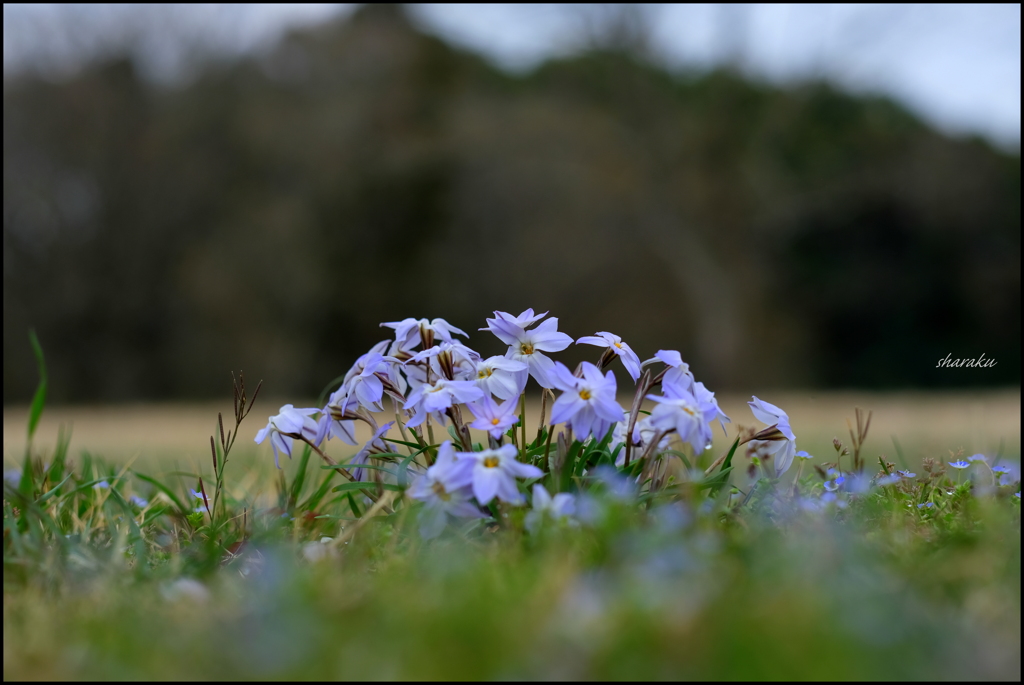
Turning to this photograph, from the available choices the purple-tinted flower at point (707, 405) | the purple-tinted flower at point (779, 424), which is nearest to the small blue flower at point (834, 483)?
the purple-tinted flower at point (779, 424)

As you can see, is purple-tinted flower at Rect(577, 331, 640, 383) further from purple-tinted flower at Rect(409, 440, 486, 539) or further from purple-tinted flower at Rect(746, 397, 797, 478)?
purple-tinted flower at Rect(409, 440, 486, 539)

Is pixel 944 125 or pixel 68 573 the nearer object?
pixel 68 573

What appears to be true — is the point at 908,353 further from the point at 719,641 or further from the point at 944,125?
the point at 719,641

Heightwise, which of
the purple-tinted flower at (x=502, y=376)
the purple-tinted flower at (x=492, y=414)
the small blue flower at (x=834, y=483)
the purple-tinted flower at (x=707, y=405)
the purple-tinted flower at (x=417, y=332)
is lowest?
the small blue flower at (x=834, y=483)

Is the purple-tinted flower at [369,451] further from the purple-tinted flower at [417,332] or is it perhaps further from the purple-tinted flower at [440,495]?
the purple-tinted flower at [440,495]

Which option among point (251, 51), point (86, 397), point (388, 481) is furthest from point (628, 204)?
point (388, 481)

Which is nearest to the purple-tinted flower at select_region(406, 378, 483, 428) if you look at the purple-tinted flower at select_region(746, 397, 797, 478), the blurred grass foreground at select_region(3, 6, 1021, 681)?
the purple-tinted flower at select_region(746, 397, 797, 478)

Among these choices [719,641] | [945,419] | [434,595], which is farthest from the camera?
[945,419]
